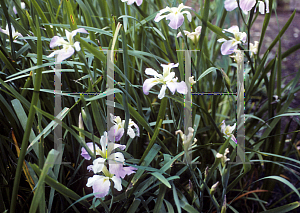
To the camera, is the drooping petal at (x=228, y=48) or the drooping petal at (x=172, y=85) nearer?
the drooping petal at (x=172, y=85)

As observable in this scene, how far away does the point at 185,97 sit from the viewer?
575 millimetres

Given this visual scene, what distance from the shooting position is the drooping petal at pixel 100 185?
17.4 inches

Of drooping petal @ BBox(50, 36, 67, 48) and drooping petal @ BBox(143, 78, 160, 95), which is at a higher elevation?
drooping petal @ BBox(50, 36, 67, 48)

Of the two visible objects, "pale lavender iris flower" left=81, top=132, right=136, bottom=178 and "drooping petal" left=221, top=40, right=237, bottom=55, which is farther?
"drooping petal" left=221, top=40, right=237, bottom=55

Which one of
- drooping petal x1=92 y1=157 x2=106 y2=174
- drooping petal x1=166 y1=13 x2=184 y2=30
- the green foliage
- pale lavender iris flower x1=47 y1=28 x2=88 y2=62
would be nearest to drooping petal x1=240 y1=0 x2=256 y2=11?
the green foliage

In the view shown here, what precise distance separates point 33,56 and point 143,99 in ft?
1.12

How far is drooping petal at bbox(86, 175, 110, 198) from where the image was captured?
44cm

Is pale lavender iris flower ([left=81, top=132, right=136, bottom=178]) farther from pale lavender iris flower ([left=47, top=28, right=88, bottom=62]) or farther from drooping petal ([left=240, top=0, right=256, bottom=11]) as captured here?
drooping petal ([left=240, top=0, right=256, bottom=11])

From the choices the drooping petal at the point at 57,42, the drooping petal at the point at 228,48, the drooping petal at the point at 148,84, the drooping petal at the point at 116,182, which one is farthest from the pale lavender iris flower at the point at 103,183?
the drooping petal at the point at 228,48

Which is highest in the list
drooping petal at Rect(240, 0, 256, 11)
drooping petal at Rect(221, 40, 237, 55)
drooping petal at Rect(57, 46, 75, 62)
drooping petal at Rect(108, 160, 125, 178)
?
drooping petal at Rect(240, 0, 256, 11)

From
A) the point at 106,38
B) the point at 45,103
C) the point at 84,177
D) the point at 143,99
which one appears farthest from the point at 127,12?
the point at 84,177

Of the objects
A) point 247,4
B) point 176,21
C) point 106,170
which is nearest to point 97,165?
point 106,170

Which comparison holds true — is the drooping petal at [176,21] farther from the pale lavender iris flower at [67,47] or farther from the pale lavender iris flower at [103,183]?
the pale lavender iris flower at [103,183]

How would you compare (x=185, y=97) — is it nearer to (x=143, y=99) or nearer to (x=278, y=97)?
(x=143, y=99)
